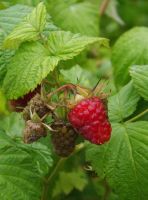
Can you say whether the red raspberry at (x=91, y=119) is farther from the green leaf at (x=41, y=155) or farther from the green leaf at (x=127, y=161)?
the green leaf at (x=41, y=155)

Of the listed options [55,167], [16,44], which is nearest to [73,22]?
[55,167]

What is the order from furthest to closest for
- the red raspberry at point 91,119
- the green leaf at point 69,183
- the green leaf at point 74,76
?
the green leaf at point 69,183
the green leaf at point 74,76
the red raspberry at point 91,119

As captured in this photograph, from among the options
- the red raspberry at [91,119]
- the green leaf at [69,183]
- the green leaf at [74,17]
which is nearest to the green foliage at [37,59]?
the red raspberry at [91,119]

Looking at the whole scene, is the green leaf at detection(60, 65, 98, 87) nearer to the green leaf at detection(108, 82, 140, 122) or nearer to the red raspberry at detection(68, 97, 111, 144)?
the green leaf at detection(108, 82, 140, 122)

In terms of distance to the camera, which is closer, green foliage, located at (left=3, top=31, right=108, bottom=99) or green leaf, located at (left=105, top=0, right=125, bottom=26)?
green foliage, located at (left=3, top=31, right=108, bottom=99)

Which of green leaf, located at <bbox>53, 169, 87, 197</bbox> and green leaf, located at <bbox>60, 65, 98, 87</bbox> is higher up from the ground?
green leaf, located at <bbox>60, 65, 98, 87</bbox>

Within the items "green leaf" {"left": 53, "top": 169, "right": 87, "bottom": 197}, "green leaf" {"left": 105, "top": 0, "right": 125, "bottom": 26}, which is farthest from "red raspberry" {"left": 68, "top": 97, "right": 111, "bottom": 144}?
"green leaf" {"left": 105, "top": 0, "right": 125, "bottom": 26}
